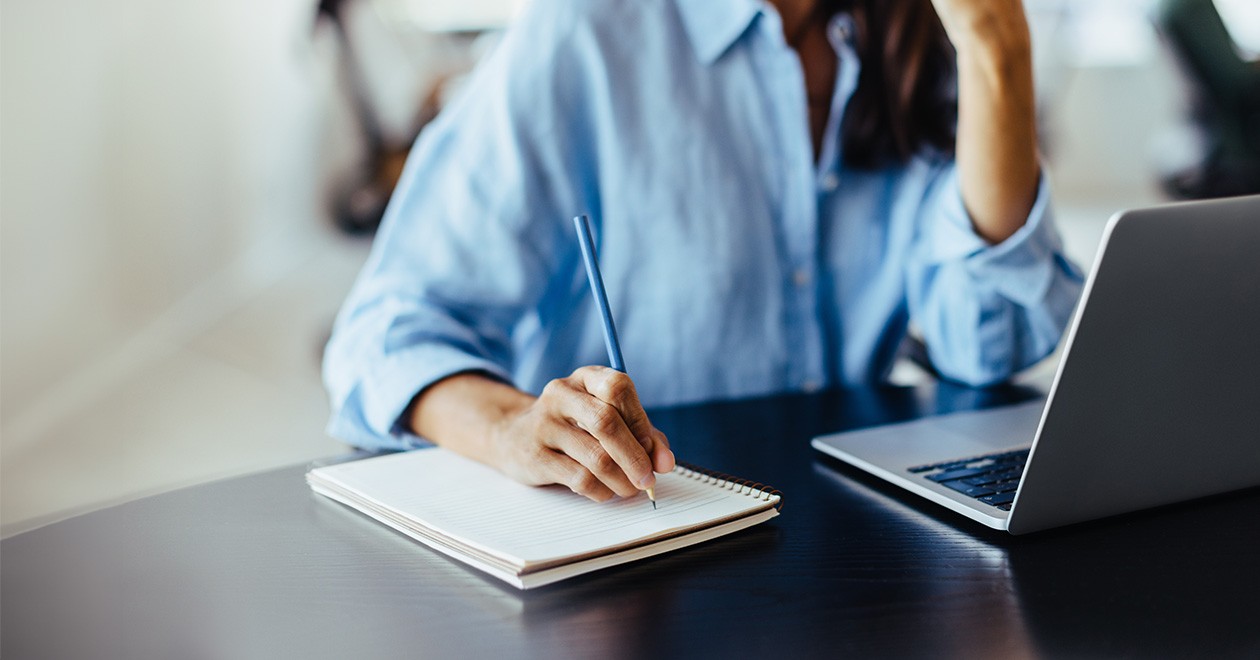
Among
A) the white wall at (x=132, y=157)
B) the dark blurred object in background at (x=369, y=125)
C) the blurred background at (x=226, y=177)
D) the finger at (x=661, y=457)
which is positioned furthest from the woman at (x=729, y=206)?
the dark blurred object in background at (x=369, y=125)

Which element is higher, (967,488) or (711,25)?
(711,25)

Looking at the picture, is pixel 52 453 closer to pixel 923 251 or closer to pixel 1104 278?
pixel 923 251

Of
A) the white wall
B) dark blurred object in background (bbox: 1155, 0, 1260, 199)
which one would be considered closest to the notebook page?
the white wall

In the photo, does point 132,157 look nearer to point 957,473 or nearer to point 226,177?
point 226,177

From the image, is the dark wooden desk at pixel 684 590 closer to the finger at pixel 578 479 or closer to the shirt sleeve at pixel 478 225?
the finger at pixel 578 479

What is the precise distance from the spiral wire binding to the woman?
0.22 m

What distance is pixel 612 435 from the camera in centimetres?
63

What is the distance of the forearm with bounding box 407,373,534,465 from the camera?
76 centimetres

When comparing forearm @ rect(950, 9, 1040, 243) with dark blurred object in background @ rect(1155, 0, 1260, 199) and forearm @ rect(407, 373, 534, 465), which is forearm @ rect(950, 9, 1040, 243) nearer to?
forearm @ rect(407, 373, 534, 465)

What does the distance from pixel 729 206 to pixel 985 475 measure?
50 cm

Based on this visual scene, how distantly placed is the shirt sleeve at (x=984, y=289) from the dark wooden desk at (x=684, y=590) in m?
0.40

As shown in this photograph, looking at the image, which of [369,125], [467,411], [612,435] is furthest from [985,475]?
[369,125]

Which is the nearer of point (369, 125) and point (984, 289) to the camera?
point (984, 289)

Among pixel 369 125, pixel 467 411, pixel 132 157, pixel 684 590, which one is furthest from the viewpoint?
pixel 369 125
